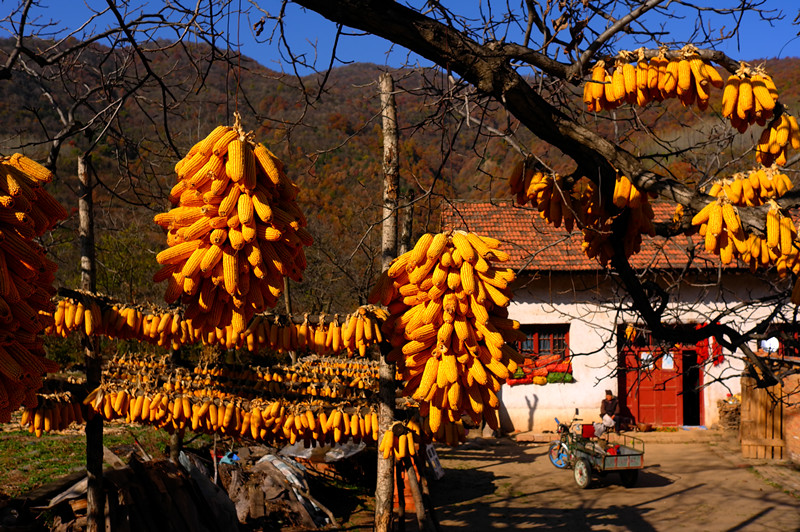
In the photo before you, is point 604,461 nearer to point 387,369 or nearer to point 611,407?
point 611,407

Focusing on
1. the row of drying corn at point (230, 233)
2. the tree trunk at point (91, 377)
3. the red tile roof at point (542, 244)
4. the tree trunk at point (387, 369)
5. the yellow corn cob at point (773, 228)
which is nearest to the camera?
the row of drying corn at point (230, 233)

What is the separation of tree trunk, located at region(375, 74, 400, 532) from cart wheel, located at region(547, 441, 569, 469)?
872cm

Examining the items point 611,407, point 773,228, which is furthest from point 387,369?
point 611,407

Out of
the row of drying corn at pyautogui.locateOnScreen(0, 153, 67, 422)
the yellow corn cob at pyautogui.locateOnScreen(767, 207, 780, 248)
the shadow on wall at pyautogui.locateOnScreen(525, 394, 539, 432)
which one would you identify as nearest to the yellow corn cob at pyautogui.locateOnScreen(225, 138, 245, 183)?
the row of drying corn at pyautogui.locateOnScreen(0, 153, 67, 422)

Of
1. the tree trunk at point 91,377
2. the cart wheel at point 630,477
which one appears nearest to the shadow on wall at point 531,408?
the cart wheel at point 630,477

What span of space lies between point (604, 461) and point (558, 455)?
6.77ft

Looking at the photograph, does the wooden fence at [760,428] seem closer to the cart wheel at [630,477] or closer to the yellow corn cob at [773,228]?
the cart wheel at [630,477]

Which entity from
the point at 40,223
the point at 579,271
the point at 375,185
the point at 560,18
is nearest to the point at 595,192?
the point at 560,18

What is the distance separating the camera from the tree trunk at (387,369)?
587 cm

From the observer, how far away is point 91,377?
22.6ft

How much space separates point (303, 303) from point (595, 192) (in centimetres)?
1931

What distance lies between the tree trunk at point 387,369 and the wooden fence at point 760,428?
1156cm

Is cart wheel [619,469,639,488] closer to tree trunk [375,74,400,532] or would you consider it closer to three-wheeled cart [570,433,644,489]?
three-wheeled cart [570,433,644,489]

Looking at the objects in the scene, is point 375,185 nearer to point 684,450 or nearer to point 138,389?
point 684,450
